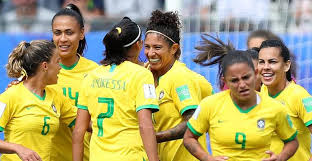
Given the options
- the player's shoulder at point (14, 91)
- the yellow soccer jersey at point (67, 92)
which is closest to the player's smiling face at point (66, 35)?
the yellow soccer jersey at point (67, 92)

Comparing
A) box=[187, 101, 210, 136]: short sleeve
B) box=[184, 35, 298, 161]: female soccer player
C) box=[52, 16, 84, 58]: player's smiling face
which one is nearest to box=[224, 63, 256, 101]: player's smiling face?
box=[184, 35, 298, 161]: female soccer player

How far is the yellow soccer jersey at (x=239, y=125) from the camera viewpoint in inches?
186

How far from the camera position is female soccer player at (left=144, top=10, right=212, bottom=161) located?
17.3 feet

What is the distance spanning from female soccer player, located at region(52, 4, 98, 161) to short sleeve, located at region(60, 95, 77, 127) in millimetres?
133

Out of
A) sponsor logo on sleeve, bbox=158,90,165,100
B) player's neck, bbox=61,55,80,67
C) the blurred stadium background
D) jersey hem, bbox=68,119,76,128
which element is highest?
the blurred stadium background

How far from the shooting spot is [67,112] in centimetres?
568

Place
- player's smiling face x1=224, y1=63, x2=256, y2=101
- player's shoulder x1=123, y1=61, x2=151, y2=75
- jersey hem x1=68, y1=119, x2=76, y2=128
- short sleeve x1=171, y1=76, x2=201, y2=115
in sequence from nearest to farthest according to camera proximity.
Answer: player's smiling face x1=224, y1=63, x2=256, y2=101 → player's shoulder x1=123, y1=61, x2=151, y2=75 → short sleeve x1=171, y1=76, x2=201, y2=115 → jersey hem x1=68, y1=119, x2=76, y2=128

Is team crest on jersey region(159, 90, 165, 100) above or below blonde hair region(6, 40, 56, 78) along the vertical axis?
below

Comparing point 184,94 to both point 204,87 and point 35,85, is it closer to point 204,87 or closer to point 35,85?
point 204,87

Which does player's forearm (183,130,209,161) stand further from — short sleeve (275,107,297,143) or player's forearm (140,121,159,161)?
short sleeve (275,107,297,143)

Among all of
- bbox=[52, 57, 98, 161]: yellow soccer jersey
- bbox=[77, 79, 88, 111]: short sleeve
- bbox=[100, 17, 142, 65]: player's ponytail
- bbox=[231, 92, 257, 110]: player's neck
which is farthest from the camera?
bbox=[52, 57, 98, 161]: yellow soccer jersey

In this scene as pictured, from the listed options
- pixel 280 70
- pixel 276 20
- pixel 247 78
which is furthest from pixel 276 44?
pixel 276 20

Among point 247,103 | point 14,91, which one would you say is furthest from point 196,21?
point 247,103

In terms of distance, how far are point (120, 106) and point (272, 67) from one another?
59.4 inches
